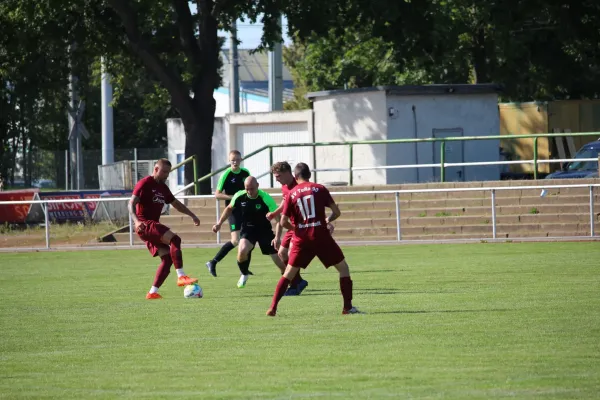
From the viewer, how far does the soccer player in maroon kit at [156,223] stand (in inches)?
583

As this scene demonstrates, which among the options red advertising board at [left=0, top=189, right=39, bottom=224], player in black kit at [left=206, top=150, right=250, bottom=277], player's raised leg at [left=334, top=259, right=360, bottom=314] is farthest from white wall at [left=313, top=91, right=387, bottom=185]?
player's raised leg at [left=334, top=259, right=360, bottom=314]

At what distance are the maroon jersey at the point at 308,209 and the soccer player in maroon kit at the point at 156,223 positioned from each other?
10.1 ft

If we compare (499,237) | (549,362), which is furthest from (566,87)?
(549,362)

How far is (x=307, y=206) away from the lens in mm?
12109

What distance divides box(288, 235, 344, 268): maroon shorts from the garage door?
22.9 metres

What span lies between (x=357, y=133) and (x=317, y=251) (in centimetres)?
2432

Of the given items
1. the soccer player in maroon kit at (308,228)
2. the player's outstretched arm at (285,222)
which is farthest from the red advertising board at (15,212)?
the soccer player in maroon kit at (308,228)

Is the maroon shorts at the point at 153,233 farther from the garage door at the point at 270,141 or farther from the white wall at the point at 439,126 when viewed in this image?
the garage door at the point at 270,141

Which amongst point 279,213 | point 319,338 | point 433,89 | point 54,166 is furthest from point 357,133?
point 319,338

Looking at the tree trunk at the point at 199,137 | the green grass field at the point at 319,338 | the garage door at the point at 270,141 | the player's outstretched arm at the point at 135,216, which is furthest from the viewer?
the garage door at the point at 270,141

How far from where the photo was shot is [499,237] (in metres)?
26.8

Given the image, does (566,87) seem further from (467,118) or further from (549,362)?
(549,362)

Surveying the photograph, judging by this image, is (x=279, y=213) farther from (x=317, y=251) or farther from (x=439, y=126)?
(x=439, y=126)

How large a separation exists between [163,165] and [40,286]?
178 inches
